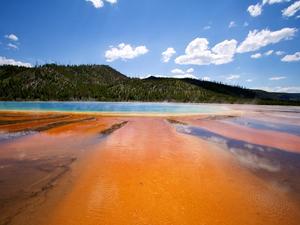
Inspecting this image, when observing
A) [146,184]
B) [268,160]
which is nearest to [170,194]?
[146,184]

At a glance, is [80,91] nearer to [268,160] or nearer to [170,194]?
[268,160]

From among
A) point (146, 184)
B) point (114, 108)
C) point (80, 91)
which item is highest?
point (80, 91)

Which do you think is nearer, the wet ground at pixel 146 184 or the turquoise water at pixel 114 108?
the wet ground at pixel 146 184

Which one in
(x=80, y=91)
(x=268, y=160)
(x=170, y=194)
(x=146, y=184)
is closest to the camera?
(x=170, y=194)

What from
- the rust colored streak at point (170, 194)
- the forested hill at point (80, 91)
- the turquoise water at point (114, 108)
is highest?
the forested hill at point (80, 91)

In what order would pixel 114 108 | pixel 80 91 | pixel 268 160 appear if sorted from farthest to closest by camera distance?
1. pixel 80 91
2. pixel 114 108
3. pixel 268 160

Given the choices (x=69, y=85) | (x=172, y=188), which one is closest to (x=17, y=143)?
(x=172, y=188)

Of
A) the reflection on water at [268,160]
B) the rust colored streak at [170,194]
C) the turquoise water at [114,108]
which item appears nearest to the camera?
the rust colored streak at [170,194]

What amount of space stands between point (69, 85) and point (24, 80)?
22623 mm

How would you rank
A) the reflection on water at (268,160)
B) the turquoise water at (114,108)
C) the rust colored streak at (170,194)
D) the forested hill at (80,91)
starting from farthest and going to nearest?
the forested hill at (80,91)
the turquoise water at (114,108)
the reflection on water at (268,160)
the rust colored streak at (170,194)

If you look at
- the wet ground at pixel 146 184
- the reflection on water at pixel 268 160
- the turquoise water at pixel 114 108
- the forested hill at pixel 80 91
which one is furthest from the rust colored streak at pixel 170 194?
the forested hill at pixel 80 91

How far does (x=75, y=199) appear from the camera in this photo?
4383mm

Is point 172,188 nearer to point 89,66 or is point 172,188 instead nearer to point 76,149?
point 76,149

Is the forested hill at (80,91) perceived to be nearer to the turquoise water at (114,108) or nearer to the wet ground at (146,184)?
the turquoise water at (114,108)
